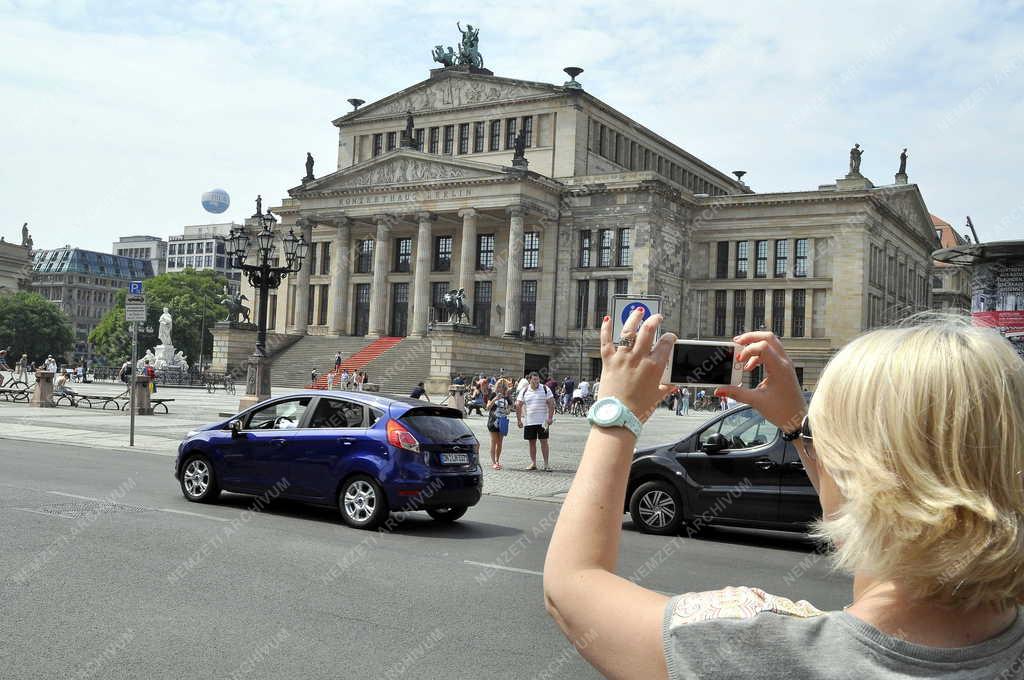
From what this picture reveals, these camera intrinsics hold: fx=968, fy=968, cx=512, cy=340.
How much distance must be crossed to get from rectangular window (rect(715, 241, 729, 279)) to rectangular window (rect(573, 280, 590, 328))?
9076 millimetres

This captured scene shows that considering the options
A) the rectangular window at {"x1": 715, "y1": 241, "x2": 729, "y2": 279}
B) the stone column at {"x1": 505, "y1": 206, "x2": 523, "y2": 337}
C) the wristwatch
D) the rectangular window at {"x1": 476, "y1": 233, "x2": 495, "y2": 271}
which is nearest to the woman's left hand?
the wristwatch

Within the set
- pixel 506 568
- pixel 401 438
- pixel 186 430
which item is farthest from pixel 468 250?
pixel 506 568

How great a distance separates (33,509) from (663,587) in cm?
712

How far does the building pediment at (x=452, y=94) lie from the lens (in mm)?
66312

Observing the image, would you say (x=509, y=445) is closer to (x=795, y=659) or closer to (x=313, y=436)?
(x=313, y=436)

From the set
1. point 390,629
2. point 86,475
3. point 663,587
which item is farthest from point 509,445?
point 390,629

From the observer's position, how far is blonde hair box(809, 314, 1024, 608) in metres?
1.50

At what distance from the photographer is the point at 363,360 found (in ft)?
189

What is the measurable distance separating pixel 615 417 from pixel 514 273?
194 feet

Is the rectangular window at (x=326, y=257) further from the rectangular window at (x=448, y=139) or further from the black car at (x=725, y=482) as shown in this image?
the black car at (x=725, y=482)

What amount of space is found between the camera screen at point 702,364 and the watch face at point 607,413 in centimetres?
45

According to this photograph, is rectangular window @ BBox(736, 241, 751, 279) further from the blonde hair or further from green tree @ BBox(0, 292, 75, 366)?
green tree @ BBox(0, 292, 75, 366)

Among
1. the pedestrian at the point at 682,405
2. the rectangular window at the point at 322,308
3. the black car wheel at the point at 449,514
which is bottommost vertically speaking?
the pedestrian at the point at 682,405

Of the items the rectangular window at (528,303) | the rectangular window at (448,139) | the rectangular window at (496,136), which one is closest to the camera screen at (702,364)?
the rectangular window at (528,303)
